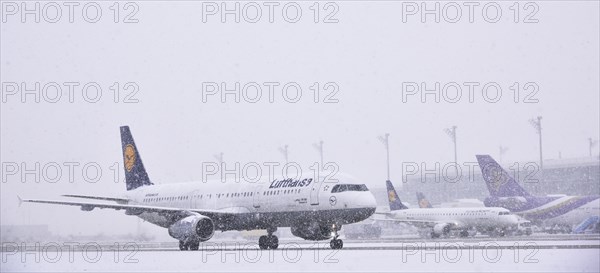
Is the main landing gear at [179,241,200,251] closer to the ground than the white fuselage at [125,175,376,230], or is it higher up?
closer to the ground

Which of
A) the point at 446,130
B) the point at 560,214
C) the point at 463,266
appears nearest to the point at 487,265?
the point at 463,266

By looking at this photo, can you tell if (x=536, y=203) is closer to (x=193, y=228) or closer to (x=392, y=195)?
(x=392, y=195)

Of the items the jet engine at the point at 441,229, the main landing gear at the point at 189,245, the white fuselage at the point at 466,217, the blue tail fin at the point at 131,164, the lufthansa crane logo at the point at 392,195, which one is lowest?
the jet engine at the point at 441,229

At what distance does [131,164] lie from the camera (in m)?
57.0

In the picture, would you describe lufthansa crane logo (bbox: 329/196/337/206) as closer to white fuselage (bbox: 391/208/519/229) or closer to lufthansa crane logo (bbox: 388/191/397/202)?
white fuselage (bbox: 391/208/519/229)

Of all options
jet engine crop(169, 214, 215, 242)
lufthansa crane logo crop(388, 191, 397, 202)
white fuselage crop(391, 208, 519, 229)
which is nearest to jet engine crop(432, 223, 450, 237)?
white fuselage crop(391, 208, 519, 229)

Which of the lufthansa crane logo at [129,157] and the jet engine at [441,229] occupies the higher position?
the lufthansa crane logo at [129,157]

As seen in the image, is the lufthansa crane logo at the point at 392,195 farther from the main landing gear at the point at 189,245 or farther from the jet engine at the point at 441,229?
the main landing gear at the point at 189,245

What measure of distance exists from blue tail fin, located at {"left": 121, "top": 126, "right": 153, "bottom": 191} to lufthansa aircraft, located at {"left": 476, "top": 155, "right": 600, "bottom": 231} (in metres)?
34.9

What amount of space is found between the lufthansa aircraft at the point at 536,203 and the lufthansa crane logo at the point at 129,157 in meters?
35.3

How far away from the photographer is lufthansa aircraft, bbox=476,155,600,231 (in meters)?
74.1

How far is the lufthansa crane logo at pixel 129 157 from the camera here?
57.0 metres

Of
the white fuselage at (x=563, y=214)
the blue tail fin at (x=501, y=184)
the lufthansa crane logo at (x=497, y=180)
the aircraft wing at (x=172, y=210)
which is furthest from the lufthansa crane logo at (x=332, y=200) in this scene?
the lufthansa crane logo at (x=497, y=180)

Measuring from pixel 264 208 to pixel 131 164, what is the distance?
16423 mm
